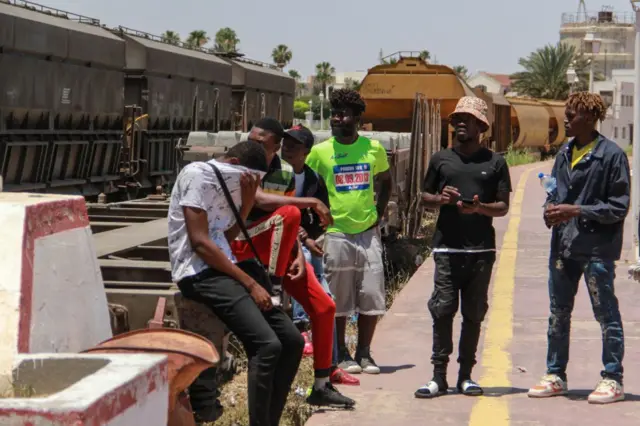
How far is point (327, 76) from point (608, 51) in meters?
31.2

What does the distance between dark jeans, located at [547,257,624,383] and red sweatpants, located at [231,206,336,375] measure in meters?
1.49

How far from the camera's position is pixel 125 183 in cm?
2245

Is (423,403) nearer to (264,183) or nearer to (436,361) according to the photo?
(436,361)

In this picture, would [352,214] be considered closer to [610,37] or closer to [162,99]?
[162,99]

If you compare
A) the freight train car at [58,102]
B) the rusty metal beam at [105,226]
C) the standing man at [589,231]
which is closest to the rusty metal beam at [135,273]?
the standing man at [589,231]

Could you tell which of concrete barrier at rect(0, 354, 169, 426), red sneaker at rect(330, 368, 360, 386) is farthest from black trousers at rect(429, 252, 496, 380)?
concrete barrier at rect(0, 354, 169, 426)

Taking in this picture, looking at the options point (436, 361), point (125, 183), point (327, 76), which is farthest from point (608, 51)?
point (436, 361)

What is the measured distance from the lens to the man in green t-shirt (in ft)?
25.8

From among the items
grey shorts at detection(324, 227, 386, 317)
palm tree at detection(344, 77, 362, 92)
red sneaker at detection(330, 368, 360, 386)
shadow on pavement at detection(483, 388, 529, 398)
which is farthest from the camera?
palm tree at detection(344, 77, 362, 92)

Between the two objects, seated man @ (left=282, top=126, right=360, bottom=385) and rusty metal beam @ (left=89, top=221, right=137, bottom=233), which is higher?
seated man @ (left=282, top=126, right=360, bottom=385)

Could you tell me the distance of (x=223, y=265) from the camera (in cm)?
564

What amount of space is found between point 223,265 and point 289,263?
1032 millimetres

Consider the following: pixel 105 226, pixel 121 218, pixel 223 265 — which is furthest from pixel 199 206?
pixel 121 218

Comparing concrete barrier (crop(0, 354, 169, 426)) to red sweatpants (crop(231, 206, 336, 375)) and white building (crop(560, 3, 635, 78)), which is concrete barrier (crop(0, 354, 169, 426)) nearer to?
red sweatpants (crop(231, 206, 336, 375))
